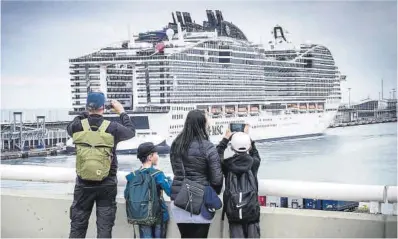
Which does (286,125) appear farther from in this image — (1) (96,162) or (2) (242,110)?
(1) (96,162)

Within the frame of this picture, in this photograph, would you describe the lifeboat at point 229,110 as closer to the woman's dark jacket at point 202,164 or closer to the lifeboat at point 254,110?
the lifeboat at point 254,110

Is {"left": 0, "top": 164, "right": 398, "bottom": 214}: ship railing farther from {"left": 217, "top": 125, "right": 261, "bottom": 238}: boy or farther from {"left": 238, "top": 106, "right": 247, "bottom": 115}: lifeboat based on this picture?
{"left": 238, "top": 106, "right": 247, "bottom": 115}: lifeboat

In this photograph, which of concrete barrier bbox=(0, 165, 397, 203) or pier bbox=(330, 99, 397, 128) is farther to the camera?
pier bbox=(330, 99, 397, 128)

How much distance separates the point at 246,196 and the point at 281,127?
4969 mm

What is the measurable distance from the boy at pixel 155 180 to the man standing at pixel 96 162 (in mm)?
58

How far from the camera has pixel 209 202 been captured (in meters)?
1.56

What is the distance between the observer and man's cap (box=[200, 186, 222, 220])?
61.5 inches

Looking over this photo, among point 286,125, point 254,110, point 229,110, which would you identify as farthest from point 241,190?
point 254,110

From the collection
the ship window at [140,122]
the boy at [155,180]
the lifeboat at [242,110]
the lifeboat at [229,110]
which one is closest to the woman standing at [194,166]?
the boy at [155,180]

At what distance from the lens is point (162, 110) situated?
624 centimetres

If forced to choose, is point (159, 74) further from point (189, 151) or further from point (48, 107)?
point (189, 151)

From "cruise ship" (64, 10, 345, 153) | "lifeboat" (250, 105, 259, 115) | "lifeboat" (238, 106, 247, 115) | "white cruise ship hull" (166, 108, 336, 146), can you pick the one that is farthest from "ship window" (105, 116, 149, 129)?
"lifeboat" (250, 105, 259, 115)

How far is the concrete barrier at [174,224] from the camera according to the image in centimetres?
161

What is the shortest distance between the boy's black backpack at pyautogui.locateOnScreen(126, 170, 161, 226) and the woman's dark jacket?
6.7 inches
